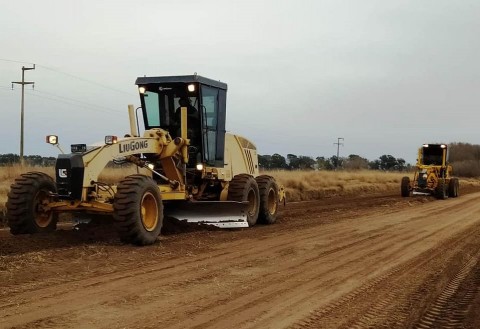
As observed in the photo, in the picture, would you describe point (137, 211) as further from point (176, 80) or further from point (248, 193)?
point (248, 193)

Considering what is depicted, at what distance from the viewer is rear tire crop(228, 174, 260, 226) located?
12875mm

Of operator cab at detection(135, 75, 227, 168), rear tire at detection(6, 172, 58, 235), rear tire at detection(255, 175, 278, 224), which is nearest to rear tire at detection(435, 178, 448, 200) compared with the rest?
rear tire at detection(255, 175, 278, 224)

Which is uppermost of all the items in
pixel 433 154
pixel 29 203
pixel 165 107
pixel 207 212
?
pixel 165 107

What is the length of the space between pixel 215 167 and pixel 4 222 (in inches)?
224

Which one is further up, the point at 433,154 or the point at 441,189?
the point at 433,154

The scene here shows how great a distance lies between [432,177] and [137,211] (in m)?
23.0

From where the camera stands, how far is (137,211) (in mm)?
9133

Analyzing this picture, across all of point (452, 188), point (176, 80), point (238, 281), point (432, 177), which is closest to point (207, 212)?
point (176, 80)

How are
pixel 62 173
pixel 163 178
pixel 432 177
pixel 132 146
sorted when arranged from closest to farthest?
pixel 62 173
pixel 132 146
pixel 163 178
pixel 432 177

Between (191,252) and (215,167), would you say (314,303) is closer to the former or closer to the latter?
(191,252)

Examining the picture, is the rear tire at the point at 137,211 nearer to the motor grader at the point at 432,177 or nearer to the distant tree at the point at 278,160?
the motor grader at the point at 432,177

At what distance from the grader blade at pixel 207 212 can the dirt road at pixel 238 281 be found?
55 centimetres

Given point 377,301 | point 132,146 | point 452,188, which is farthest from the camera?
point 452,188

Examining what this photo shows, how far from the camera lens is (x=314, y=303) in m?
6.16
